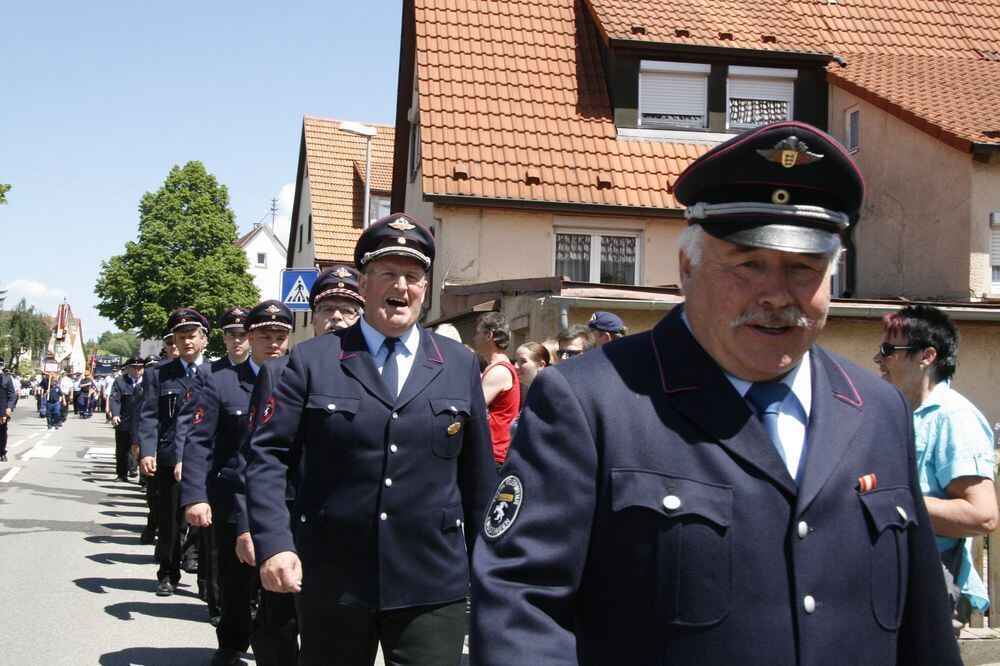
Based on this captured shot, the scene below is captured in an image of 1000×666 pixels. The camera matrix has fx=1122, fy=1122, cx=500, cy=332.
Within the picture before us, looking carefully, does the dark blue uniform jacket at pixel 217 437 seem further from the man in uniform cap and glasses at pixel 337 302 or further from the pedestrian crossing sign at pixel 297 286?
the pedestrian crossing sign at pixel 297 286

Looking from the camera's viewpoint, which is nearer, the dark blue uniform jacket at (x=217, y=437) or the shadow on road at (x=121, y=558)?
the dark blue uniform jacket at (x=217, y=437)

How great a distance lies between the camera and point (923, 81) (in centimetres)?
1980

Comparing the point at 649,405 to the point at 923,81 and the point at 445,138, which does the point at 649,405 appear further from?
the point at 923,81

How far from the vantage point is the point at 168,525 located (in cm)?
989

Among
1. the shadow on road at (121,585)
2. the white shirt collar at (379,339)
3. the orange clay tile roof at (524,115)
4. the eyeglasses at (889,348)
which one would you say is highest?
the orange clay tile roof at (524,115)

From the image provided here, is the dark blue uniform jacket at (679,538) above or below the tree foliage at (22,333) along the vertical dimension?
below

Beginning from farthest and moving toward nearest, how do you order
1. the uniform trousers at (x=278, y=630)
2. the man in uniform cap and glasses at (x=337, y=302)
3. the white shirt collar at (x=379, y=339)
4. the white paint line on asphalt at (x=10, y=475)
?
1. the white paint line on asphalt at (x=10, y=475)
2. the man in uniform cap and glasses at (x=337, y=302)
3. the uniform trousers at (x=278, y=630)
4. the white shirt collar at (x=379, y=339)

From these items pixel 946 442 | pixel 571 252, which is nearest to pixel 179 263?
pixel 571 252

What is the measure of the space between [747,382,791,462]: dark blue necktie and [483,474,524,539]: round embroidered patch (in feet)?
1.70

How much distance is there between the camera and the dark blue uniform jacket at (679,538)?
2.12 meters

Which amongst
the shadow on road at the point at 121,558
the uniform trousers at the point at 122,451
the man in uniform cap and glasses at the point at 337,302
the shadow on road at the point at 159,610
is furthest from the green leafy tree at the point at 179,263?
the man in uniform cap and glasses at the point at 337,302

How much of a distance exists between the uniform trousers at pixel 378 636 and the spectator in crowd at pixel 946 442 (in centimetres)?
193

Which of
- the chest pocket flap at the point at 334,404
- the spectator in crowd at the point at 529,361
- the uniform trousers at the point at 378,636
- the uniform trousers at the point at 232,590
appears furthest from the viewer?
the spectator in crowd at the point at 529,361

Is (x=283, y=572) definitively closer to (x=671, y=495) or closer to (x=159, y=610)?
(x=671, y=495)
